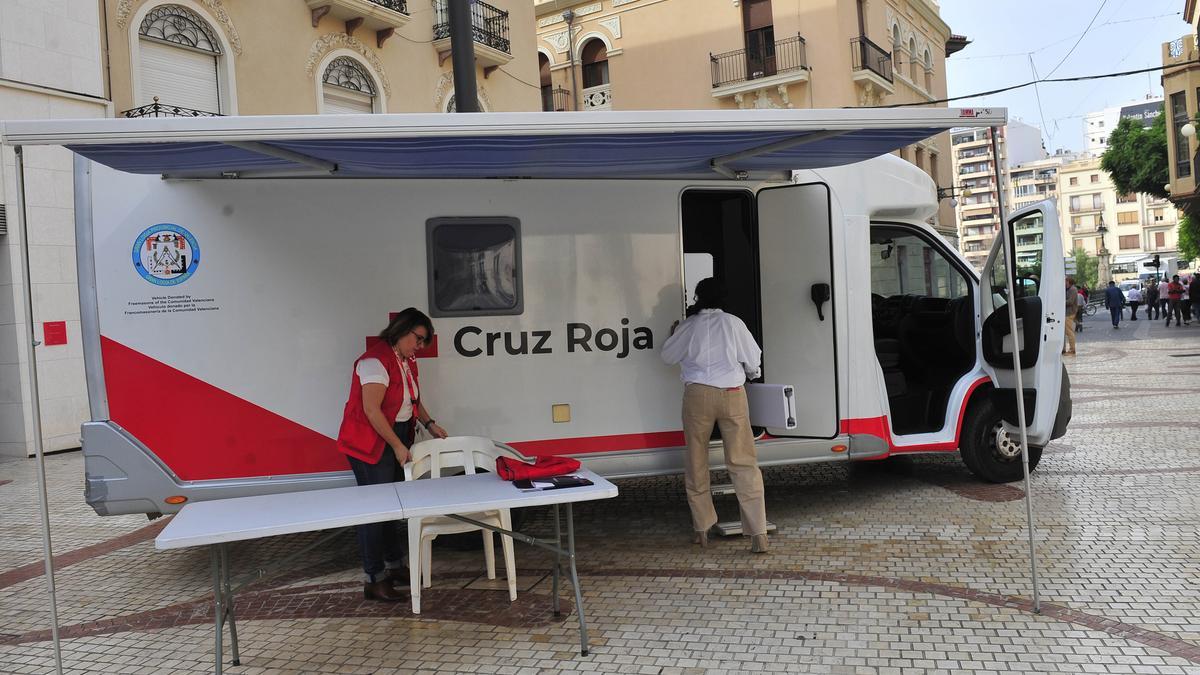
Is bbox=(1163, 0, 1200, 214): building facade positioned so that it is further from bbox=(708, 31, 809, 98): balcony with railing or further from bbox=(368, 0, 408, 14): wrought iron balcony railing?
bbox=(368, 0, 408, 14): wrought iron balcony railing

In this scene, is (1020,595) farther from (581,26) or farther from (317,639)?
(581,26)

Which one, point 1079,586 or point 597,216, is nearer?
point 1079,586

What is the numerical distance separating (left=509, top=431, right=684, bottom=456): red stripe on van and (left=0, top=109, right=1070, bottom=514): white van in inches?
0.6

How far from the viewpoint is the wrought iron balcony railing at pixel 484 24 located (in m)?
16.4

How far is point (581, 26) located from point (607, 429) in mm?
24699

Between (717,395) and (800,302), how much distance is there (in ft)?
3.76

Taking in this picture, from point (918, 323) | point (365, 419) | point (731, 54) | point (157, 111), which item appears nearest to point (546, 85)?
point (731, 54)

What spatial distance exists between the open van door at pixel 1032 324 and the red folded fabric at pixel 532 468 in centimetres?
329

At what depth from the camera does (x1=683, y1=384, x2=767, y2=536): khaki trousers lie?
5.56 metres

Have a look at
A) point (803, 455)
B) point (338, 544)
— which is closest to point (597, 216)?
point (803, 455)

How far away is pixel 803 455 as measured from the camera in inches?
249

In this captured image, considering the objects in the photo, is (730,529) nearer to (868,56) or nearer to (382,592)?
(382,592)

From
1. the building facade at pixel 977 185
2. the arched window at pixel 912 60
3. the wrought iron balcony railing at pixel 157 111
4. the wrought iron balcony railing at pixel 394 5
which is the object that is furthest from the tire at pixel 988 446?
the building facade at pixel 977 185

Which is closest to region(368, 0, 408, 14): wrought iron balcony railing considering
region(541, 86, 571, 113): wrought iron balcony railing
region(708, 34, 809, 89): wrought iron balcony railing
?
region(708, 34, 809, 89): wrought iron balcony railing
